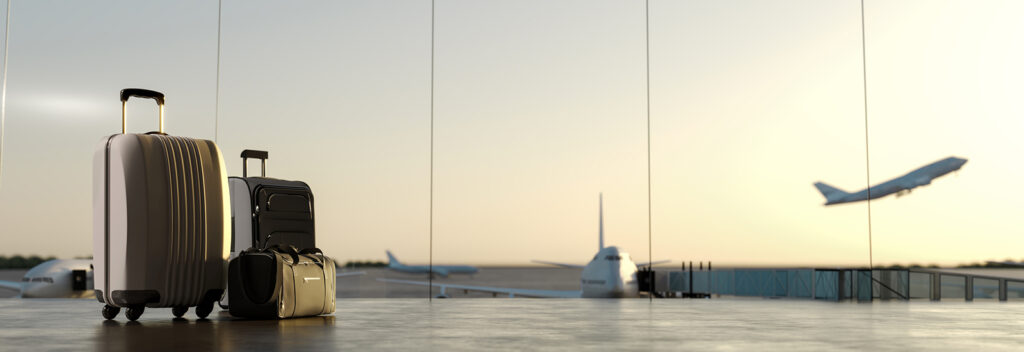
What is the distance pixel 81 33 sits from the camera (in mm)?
7070

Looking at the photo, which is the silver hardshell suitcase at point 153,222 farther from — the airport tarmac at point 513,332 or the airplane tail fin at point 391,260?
the airplane tail fin at point 391,260

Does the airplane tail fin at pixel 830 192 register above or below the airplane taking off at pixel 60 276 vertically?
above

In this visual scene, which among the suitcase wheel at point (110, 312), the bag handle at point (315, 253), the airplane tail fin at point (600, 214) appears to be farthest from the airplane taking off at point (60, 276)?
the airplane tail fin at point (600, 214)

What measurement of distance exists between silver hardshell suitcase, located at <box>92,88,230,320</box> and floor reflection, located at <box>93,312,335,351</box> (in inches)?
4.9

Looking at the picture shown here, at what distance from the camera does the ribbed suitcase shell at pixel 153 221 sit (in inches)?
145

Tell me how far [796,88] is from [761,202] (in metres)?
1.11

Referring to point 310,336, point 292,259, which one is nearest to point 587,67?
point 292,259

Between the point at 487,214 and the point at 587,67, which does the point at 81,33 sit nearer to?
the point at 487,214

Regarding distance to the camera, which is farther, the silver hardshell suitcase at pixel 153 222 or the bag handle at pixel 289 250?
the bag handle at pixel 289 250

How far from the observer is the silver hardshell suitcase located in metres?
3.69

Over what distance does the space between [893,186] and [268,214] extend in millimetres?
5600

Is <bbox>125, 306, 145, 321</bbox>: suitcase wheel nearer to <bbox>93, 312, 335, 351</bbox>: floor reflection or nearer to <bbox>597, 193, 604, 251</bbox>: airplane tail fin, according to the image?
<bbox>93, 312, 335, 351</bbox>: floor reflection

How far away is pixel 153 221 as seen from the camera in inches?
147

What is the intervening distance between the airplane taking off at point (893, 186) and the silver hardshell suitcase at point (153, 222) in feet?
17.1
